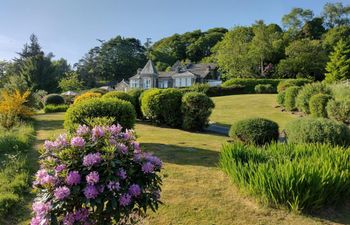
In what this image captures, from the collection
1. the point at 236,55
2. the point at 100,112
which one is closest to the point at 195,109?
the point at 100,112

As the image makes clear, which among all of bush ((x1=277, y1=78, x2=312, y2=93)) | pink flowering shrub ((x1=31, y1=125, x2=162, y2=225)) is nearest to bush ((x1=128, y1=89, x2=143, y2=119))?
pink flowering shrub ((x1=31, y1=125, x2=162, y2=225))

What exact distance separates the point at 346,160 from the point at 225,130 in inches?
306

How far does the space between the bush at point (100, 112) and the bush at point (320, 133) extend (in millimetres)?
4382

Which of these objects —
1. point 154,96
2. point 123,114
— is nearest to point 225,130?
point 154,96

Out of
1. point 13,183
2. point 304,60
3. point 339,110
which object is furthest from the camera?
point 304,60

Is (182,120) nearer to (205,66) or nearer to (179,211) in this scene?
(179,211)

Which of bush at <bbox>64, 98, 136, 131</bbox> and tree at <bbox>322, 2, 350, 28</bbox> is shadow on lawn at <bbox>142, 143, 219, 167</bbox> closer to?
bush at <bbox>64, 98, 136, 131</bbox>

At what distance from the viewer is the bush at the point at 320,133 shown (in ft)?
23.5

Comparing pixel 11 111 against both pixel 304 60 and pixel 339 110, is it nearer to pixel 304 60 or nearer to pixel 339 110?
pixel 339 110

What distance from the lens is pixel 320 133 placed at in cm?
718

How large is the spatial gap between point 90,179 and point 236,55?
1713 inches

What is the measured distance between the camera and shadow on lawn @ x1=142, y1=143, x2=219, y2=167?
7.14m

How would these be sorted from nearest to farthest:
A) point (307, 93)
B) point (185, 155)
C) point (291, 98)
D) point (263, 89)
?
1. point (185, 155)
2. point (307, 93)
3. point (291, 98)
4. point (263, 89)

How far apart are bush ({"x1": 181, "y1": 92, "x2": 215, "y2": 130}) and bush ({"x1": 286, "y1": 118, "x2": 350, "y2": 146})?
4.77 meters
